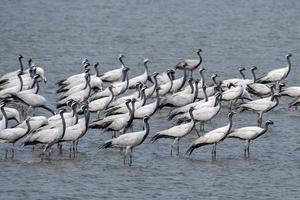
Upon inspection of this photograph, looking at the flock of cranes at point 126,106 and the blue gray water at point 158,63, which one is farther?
the flock of cranes at point 126,106

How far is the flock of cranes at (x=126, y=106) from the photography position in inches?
877

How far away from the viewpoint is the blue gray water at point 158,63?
20656 mm

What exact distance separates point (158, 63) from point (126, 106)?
10.7m

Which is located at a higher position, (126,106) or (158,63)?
(158,63)

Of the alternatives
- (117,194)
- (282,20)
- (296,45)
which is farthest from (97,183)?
(282,20)

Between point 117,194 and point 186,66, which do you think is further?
point 186,66

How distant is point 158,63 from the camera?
3516 centimetres

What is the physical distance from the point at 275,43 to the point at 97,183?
66.1 feet

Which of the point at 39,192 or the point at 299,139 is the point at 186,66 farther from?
the point at 39,192

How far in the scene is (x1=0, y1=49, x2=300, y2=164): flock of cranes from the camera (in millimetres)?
22266

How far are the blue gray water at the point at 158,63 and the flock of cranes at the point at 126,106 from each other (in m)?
0.41

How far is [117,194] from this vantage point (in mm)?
20078

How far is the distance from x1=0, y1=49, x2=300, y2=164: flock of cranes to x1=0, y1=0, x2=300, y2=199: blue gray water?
1.33ft

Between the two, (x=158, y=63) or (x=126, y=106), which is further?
(x=158, y=63)
